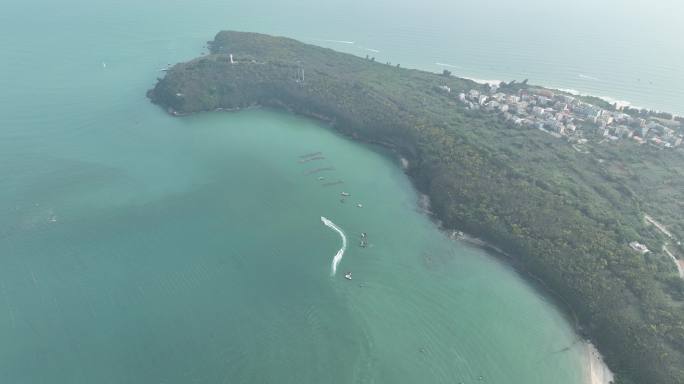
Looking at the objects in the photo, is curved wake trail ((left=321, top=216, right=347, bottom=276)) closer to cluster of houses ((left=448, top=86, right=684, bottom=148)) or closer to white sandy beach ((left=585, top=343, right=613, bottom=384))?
white sandy beach ((left=585, top=343, right=613, bottom=384))

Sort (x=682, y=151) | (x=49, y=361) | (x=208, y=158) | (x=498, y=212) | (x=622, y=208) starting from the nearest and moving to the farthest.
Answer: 1. (x=49, y=361)
2. (x=498, y=212)
3. (x=622, y=208)
4. (x=208, y=158)
5. (x=682, y=151)

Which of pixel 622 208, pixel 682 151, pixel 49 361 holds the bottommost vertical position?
pixel 49 361

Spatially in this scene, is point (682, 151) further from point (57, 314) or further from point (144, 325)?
point (57, 314)

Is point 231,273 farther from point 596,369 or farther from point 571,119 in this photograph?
point 571,119

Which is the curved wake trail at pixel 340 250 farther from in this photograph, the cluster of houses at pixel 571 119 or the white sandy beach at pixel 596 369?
the cluster of houses at pixel 571 119

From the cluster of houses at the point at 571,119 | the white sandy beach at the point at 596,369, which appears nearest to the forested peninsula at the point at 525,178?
the white sandy beach at the point at 596,369

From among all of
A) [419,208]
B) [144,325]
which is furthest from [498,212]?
[144,325]
